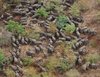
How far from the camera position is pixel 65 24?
12734 millimetres

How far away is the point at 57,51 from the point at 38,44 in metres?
0.67

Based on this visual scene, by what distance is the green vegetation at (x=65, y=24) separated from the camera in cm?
1248

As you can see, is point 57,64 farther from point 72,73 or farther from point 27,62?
point 27,62

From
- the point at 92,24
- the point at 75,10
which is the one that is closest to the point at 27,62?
the point at 92,24

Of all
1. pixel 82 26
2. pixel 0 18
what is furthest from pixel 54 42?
pixel 0 18

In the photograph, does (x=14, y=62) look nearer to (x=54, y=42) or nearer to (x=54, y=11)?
(x=54, y=42)

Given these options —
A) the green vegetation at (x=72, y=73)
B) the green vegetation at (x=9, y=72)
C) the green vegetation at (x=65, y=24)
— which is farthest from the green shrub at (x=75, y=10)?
the green vegetation at (x=9, y=72)

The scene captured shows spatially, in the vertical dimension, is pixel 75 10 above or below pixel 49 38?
above

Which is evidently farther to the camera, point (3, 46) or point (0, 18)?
point (0, 18)

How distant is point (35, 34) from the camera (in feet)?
40.4

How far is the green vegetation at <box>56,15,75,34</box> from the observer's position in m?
12.5

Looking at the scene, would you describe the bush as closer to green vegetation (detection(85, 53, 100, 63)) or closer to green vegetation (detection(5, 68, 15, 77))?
green vegetation (detection(5, 68, 15, 77))

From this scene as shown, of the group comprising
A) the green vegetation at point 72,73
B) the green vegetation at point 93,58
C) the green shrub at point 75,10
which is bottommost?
the green vegetation at point 72,73

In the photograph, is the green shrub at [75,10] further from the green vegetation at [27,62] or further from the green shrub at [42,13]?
the green vegetation at [27,62]
